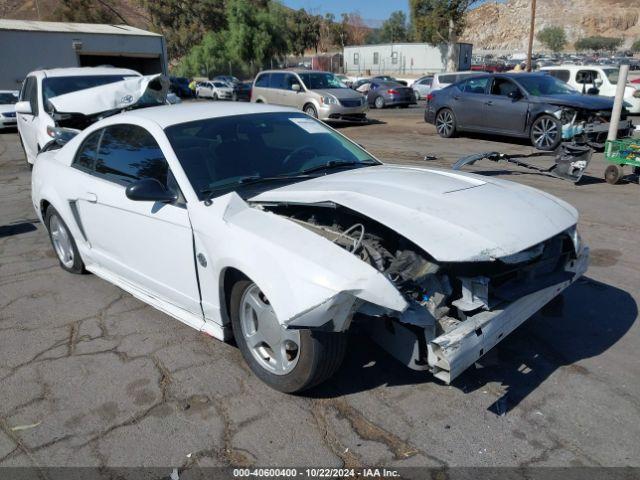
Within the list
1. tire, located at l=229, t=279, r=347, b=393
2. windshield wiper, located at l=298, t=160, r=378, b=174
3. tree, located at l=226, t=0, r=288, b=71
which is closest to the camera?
tire, located at l=229, t=279, r=347, b=393

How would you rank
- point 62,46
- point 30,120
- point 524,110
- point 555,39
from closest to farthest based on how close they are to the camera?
point 30,120
point 524,110
point 62,46
point 555,39

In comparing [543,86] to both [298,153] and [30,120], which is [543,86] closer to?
[298,153]

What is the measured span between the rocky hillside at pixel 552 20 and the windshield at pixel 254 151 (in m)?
121

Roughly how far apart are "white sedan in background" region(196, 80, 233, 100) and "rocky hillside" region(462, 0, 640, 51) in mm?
98187

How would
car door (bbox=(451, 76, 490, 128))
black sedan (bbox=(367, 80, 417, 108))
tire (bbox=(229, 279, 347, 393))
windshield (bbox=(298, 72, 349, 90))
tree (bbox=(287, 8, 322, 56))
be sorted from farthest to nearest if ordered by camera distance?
tree (bbox=(287, 8, 322, 56)) < black sedan (bbox=(367, 80, 417, 108)) < windshield (bbox=(298, 72, 349, 90)) < car door (bbox=(451, 76, 490, 128)) < tire (bbox=(229, 279, 347, 393))

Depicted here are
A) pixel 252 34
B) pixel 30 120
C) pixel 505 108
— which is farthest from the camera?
pixel 252 34

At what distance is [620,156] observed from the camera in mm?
7832

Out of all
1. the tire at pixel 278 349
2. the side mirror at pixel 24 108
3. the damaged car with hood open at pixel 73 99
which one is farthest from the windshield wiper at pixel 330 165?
the side mirror at pixel 24 108

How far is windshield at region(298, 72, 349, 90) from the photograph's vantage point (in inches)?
679

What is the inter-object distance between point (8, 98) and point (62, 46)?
30.2 ft

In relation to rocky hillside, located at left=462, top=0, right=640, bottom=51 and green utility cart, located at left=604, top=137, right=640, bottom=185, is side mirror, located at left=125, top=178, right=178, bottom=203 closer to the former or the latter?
green utility cart, located at left=604, top=137, right=640, bottom=185

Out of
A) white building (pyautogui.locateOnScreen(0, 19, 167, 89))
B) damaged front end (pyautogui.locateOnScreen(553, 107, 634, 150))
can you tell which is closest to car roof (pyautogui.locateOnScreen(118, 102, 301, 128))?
damaged front end (pyautogui.locateOnScreen(553, 107, 634, 150))

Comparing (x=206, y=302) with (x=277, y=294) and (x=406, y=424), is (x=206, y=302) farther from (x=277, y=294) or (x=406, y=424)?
(x=406, y=424)

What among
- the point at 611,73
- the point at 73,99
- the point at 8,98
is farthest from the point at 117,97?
the point at 611,73
